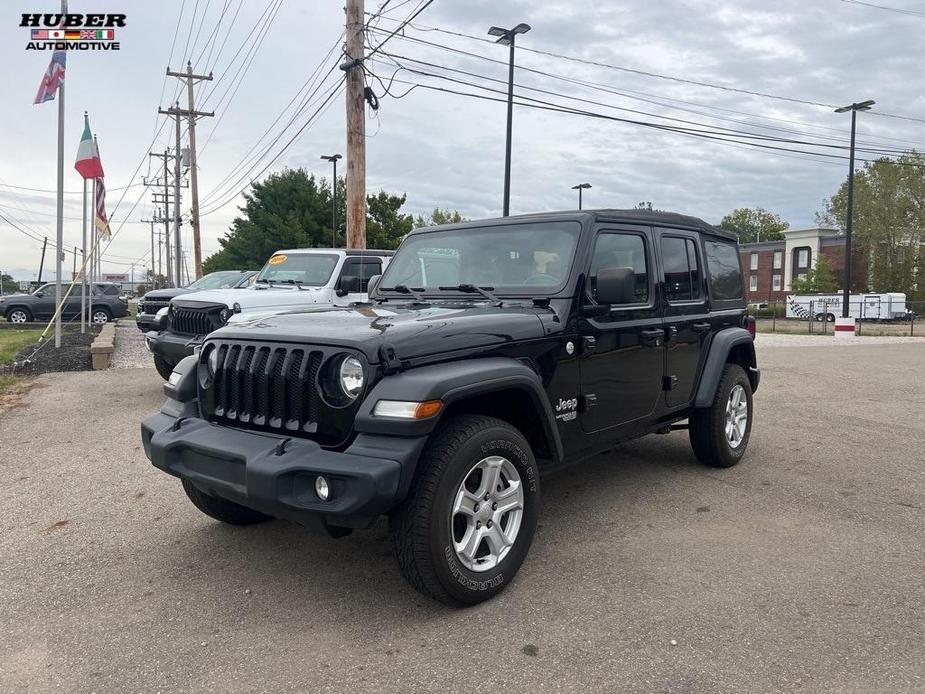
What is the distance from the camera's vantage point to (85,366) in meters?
11.3

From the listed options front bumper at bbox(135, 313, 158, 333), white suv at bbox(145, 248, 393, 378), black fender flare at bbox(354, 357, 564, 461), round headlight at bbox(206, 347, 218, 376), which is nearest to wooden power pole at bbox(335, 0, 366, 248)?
white suv at bbox(145, 248, 393, 378)

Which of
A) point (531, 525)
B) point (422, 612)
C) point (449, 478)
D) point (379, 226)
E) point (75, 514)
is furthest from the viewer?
point (379, 226)

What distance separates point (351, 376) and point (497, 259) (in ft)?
5.26

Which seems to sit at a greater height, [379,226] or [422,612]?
[379,226]

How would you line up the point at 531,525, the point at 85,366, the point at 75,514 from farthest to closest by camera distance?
the point at 85,366 < the point at 75,514 < the point at 531,525

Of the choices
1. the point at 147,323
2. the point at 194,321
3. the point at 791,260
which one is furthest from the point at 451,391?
the point at 791,260

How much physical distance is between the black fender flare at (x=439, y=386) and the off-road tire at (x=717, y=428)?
7.68 feet

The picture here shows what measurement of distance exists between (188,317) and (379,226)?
92.8 feet

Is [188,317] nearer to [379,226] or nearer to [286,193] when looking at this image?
[379,226]

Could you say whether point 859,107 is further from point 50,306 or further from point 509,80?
point 50,306

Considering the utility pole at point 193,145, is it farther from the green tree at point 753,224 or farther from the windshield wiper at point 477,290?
the green tree at point 753,224

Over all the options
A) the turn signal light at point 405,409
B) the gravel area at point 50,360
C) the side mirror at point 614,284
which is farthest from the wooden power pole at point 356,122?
the turn signal light at point 405,409

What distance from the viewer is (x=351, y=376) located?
2953 millimetres

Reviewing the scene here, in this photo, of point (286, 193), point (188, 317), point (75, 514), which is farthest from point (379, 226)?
point (75, 514)
